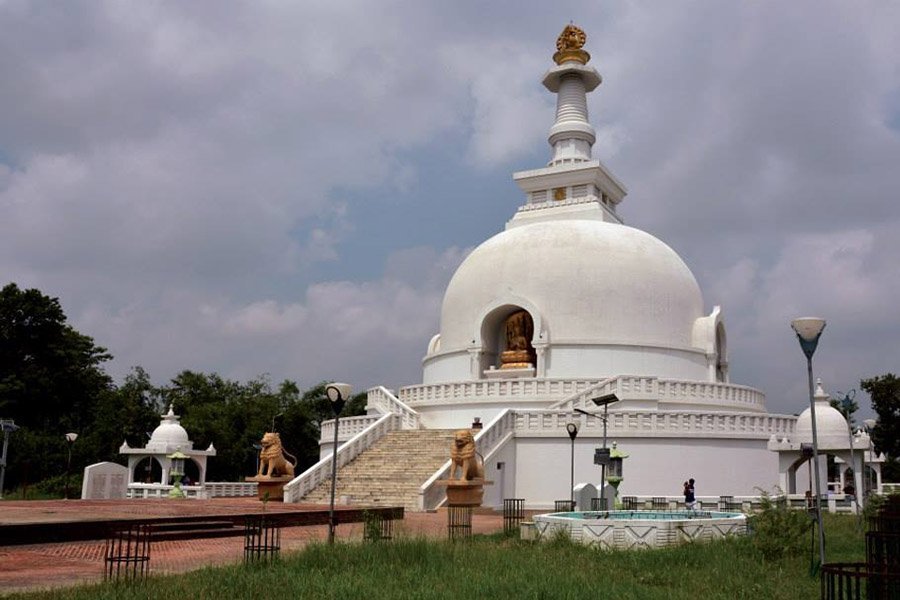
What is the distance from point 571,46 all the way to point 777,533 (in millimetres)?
36933

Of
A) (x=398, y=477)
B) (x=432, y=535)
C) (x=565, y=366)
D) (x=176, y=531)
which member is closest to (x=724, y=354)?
(x=565, y=366)

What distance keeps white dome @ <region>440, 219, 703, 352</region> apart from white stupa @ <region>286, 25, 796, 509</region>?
63 millimetres

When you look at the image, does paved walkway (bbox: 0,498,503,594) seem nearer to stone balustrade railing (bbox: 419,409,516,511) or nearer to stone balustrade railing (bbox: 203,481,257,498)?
stone balustrade railing (bbox: 419,409,516,511)

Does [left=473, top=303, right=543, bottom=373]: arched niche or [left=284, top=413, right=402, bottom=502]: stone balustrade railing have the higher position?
[left=473, top=303, right=543, bottom=373]: arched niche

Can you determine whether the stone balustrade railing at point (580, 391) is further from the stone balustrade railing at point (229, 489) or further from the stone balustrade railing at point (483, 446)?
the stone balustrade railing at point (229, 489)

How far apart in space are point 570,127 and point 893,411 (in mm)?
28351

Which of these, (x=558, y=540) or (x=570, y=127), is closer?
(x=558, y=540)

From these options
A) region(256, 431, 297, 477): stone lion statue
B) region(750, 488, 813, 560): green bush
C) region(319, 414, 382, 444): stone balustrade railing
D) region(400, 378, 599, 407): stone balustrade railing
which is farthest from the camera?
region(319, 414, 382, 444): stone balustrade railing

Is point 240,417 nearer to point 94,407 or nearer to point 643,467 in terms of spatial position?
point 94,407

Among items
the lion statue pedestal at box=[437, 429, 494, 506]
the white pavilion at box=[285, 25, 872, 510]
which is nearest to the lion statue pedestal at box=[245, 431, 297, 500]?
the white pavilion at box=[285, 25, 872, 510]

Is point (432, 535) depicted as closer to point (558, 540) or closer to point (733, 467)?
point (558, 540)

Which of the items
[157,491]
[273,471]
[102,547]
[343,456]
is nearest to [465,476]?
[343,456]

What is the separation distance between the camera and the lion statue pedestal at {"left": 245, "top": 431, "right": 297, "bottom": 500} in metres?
27.3

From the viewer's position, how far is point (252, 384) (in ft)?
187
